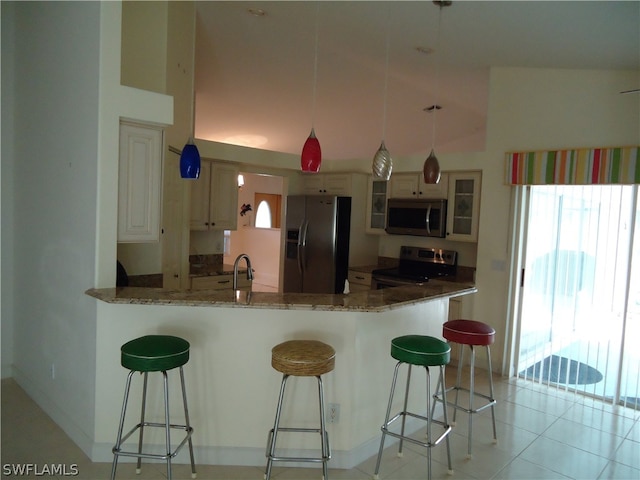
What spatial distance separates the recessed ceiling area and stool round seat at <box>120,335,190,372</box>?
2732 millimetres

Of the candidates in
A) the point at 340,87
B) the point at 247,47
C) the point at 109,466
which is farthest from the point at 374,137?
the point at 109,466

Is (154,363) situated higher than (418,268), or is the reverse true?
(418,268)

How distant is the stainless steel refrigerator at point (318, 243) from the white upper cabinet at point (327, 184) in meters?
0.28

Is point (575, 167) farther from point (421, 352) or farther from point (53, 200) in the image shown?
point (53, 200)

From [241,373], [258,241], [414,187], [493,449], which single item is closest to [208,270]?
[241,373]

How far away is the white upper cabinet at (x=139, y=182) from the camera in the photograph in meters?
2.64

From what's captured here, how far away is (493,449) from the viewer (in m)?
2.92

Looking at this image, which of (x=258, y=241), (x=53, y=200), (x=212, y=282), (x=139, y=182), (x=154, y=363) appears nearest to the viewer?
(x=154, y=363)

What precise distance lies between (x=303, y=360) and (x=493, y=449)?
5.49ft

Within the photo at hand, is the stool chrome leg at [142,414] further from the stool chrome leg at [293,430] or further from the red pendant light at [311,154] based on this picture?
the red pendant light at [311,154]

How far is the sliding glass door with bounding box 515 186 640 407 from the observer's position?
362 centimetres

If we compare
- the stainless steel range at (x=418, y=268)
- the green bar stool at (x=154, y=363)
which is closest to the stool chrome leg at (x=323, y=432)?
the green bar stool at (x=154, y=363)

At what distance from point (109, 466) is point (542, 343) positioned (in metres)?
3.72

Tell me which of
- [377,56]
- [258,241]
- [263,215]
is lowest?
[258,241]
